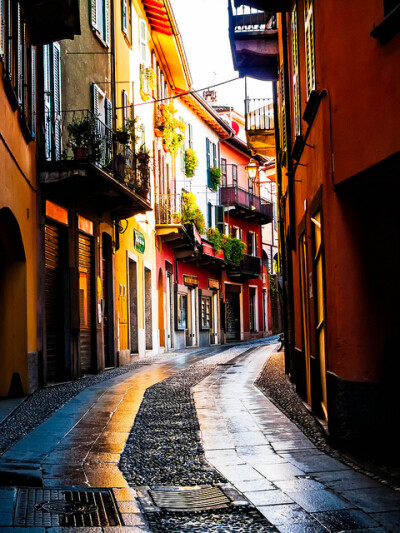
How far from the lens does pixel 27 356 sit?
12.8 metres

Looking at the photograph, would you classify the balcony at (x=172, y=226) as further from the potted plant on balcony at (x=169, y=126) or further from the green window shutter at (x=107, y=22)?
the green window shutter at (x=107, y=22)

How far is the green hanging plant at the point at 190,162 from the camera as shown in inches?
1336

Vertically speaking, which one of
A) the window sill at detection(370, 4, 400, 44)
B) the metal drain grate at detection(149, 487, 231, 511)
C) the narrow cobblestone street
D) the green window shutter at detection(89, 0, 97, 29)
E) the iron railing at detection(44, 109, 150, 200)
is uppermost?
the green window shutter at detection(89, 0, 97, 29)

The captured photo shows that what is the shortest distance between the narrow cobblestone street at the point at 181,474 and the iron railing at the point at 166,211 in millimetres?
17357

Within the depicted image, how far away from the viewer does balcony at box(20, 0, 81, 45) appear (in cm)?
1316

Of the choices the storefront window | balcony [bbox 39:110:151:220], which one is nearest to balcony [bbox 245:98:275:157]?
balcony [bbox 39:110:151:220]

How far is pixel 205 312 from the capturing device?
38.2 m

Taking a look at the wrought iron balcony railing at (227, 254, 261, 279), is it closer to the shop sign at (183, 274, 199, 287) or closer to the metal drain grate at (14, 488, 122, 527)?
the shop sign at (183, 274, 199, 287)

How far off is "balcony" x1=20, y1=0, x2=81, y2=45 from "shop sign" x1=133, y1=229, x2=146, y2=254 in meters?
9.48

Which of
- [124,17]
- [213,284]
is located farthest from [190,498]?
[213,284]

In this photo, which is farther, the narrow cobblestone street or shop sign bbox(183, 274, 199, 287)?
shop sign bbox(183, 274, 199, 287)

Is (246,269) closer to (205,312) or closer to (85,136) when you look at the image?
(205,312)

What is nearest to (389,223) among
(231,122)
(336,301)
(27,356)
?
(336,301)

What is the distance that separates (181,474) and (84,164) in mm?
9393
